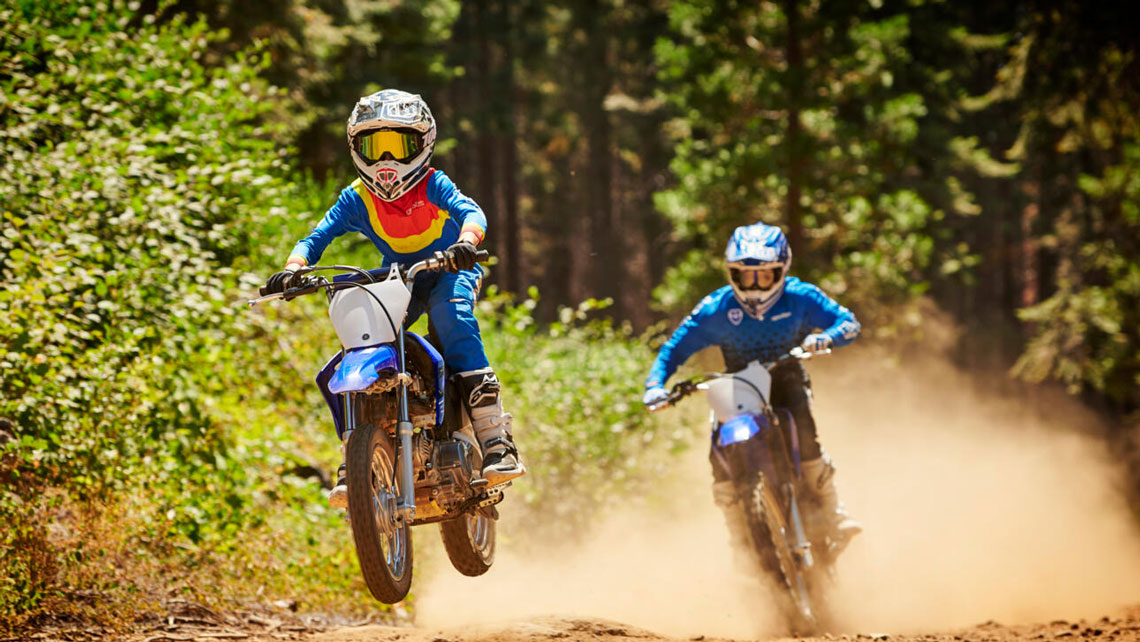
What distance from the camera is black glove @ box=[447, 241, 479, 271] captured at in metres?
6.34

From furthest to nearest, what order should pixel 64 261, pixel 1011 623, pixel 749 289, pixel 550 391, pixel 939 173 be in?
pixel 939 173
pixel 550 391
pixel 1011 623
pixel 749 289
pixel 64 261

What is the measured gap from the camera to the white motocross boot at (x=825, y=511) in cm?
965

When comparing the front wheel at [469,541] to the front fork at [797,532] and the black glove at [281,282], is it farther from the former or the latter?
the front fork at [797,532]

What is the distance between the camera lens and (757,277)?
9.52 m

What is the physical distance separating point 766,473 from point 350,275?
155 inches

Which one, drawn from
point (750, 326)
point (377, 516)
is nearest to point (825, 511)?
point (750, 326)

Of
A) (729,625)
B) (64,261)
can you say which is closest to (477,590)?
(729,625)

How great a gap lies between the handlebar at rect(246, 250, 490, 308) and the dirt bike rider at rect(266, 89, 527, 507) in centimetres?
18

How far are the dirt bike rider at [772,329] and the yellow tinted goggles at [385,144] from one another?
3.49m

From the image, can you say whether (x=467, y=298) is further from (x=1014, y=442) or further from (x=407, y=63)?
(x=1014, y=442)

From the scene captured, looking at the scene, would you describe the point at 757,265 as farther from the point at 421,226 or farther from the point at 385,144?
the point at 385,144

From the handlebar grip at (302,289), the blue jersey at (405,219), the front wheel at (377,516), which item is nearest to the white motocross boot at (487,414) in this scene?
the front wheel at (377,516)

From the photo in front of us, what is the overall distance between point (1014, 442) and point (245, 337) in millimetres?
20085

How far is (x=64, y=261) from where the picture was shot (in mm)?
8688
